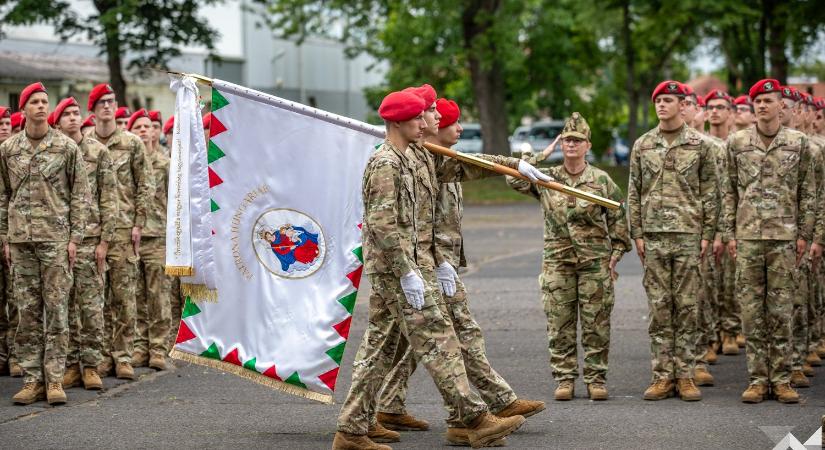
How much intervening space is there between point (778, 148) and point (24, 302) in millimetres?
5570

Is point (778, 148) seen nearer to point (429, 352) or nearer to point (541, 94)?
point (429, 352)

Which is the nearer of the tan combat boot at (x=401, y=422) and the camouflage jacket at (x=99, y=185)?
the tan combat boot at (x=401, y=422)

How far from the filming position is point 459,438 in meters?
8.27

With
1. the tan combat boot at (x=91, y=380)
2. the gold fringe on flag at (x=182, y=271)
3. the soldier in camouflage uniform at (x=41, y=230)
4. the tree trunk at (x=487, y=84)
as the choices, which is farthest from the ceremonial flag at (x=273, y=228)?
the tree trunk at (x=487, y=84)

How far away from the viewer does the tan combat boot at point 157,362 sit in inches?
455

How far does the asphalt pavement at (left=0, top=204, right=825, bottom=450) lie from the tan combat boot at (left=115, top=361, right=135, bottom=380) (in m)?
0.11

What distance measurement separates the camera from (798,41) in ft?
124

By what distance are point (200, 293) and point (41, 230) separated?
69.7 inches

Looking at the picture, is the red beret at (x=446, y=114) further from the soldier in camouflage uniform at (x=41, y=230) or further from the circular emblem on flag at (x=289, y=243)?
the soldier in camouflage uniform at (x=41, y=230)

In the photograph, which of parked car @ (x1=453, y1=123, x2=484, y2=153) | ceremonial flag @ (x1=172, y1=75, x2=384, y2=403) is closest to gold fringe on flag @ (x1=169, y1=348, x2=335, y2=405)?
ceremonial flag @ (x1=172, y1=75, x2=384, y2=403)

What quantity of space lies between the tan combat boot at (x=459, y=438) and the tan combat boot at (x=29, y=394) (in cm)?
330

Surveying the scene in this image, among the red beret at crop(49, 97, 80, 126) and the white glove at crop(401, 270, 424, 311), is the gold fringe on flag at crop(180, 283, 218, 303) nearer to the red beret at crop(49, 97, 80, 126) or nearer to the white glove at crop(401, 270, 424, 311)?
the white glove at crop(401, 270, 424, 311)

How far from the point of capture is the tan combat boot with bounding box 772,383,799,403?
950 cm

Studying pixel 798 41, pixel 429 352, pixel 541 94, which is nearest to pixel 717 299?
pixel 429 352
